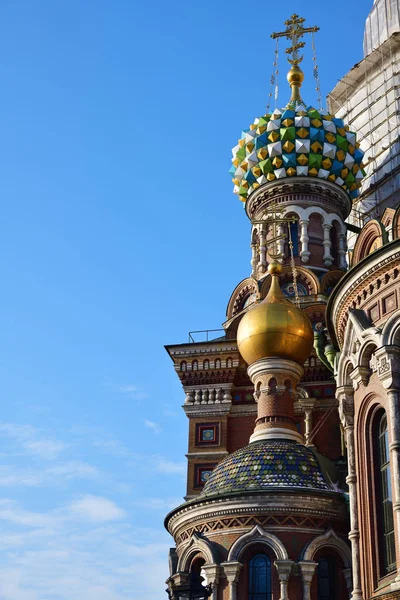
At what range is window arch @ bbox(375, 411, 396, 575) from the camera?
11789mm

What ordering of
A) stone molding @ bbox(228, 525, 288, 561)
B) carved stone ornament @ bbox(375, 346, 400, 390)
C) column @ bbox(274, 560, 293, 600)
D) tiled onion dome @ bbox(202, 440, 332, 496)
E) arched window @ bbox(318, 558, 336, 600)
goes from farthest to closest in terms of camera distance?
tiled onion dome @ bbox(202, 440, 332, 496) → arched window @ bbox(318, 558, 336, 600) → stone molding @ bbox(228, 525, 288, 561) → column @ bbox(274, 560, 293, 600) → carved stone ornament @ bbox(375, 346, 400, 390)

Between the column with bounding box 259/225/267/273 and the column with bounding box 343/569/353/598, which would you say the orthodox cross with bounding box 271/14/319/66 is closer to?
the column with bounding box 259/225/267/273

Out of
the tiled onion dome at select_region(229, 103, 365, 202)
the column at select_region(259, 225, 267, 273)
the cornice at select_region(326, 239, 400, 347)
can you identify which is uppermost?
the tiled onion dome at select_region(229, 103, 365, 202)

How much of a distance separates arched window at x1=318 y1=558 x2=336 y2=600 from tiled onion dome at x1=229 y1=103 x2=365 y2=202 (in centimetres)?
973

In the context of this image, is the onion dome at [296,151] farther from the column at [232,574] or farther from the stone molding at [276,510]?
the column at [232,574]

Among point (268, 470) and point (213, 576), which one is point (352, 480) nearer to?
point (268, 470)

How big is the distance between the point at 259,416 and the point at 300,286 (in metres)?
4.74

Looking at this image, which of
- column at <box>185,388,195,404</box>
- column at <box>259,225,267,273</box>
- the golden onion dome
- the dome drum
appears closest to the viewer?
the golden onion dome

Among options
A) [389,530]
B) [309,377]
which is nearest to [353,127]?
[309,377]

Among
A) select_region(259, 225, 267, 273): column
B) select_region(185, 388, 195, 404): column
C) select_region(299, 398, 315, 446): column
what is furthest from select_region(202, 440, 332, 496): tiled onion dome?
select_region(259, 225, 267, 273): column

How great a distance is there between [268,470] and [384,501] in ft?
7.92

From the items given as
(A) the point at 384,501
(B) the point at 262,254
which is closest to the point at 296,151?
(B) the point at 262,254

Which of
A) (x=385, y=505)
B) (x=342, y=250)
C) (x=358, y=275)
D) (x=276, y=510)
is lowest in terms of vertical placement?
(x=385, y=505)

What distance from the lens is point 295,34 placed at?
2417 centimetres
